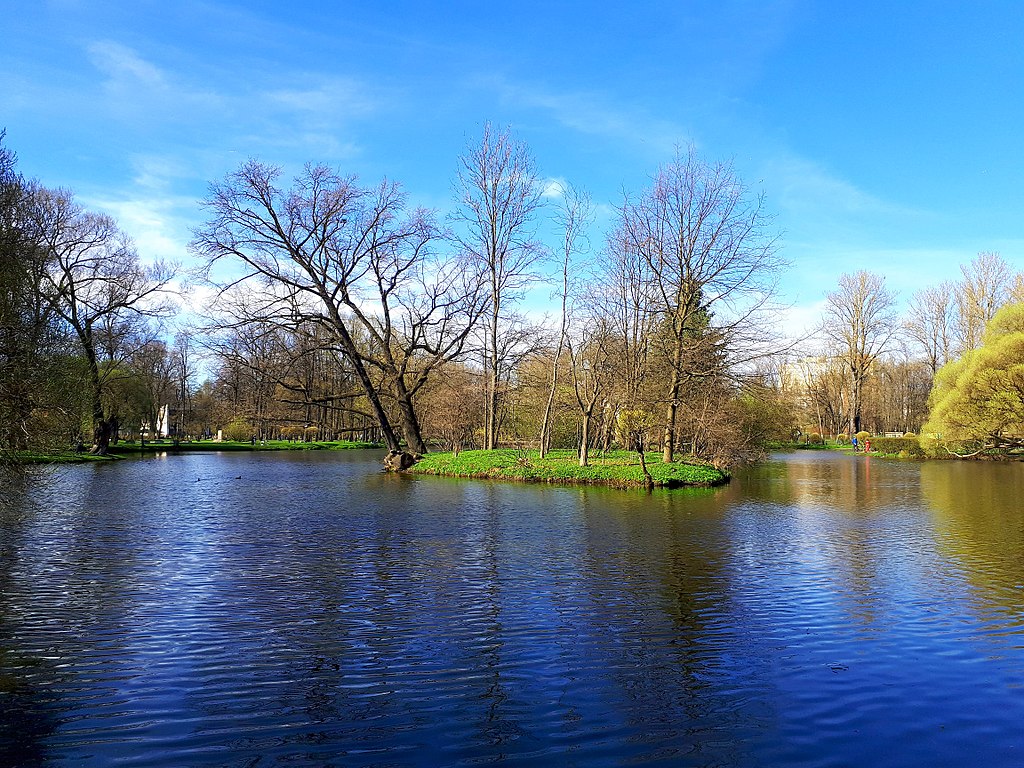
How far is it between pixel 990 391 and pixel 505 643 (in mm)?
42742

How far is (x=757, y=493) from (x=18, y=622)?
2046 cm

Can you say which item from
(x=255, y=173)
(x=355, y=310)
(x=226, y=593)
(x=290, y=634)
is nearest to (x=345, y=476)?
(x=355, y=310)

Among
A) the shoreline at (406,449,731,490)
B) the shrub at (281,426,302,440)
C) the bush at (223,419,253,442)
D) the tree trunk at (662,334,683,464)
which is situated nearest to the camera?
the shoreline at (406,449,731,490)

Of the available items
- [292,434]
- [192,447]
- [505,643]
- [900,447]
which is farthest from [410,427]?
[292,434]

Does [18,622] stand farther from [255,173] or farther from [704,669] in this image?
[255,173]

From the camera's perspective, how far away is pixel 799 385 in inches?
3132

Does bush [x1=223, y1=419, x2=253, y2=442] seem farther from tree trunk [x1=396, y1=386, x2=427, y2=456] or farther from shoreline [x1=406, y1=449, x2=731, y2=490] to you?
shoreline [x1=406, y1=449, x2=731, y2=490]

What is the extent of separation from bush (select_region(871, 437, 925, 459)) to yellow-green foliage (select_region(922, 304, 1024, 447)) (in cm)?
419

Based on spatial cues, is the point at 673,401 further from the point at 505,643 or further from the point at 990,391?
the point at 990,391

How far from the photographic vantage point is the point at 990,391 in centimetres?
4066

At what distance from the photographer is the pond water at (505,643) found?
533cm

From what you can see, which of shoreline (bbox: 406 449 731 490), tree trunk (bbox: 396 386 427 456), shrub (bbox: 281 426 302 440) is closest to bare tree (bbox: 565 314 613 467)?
shoreline (bbox: 406 449 731 490)

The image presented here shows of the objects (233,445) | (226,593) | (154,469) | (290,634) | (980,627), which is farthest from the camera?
(233,445)

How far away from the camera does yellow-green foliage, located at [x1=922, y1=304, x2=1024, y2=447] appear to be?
39719mm
